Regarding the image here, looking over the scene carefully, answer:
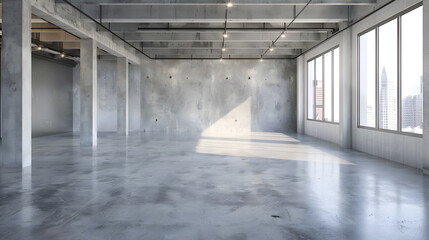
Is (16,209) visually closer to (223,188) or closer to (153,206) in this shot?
(153,206)

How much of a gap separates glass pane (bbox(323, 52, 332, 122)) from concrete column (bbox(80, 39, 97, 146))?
10846mm

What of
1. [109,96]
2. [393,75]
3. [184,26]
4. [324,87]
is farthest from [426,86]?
[109,96]

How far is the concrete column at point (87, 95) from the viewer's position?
15.2 meters

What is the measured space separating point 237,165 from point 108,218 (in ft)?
17.7

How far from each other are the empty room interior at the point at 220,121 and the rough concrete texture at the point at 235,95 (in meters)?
0.07

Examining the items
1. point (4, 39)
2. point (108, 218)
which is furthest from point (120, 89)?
point (108, 218)

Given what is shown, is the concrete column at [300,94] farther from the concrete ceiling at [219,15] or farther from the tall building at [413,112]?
the tall building at [413,112]

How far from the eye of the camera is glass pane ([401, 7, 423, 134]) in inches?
385

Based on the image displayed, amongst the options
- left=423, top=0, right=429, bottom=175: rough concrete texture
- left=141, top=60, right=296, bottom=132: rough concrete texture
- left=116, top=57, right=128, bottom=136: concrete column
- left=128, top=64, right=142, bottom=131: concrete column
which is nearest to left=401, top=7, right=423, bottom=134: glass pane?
left=423, top=0, right=429, bottom=175: rough concrete texture

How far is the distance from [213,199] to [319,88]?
1435 cm

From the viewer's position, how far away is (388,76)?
452 inches

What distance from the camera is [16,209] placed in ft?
18.7

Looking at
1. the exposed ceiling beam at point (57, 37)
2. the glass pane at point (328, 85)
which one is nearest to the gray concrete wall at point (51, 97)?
the exposed ceiling beam at point (57, 37)

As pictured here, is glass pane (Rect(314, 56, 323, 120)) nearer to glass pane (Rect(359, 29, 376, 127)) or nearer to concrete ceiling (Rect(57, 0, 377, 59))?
concrete ceiling (Rect(57, 0, 377, 59))
